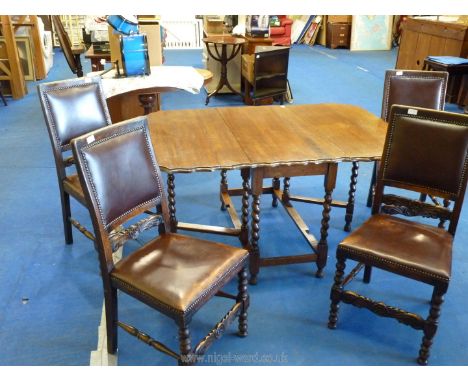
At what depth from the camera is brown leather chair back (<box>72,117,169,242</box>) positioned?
158 cm

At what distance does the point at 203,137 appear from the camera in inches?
→ 89.7

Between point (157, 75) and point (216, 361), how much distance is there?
7.51 ft

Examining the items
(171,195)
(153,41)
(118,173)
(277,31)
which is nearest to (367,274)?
(171,195)

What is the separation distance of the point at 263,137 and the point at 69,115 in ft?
3.53

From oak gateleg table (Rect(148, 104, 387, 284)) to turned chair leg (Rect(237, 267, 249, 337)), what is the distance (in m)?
0.41

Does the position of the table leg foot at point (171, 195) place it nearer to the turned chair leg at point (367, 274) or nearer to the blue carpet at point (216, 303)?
the blue carpet at point (216, 303)

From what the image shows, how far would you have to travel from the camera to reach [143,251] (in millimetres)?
1789

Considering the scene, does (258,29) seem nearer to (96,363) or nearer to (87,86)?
(87,86)

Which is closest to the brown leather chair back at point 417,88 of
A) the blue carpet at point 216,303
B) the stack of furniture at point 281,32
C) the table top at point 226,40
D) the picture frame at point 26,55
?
the blue carpet at point 216,303

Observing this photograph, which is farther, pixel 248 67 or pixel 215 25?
pixel 215 25

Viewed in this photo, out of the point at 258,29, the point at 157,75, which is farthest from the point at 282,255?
the point at 258,29

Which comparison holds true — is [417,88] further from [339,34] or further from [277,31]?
[339,34]

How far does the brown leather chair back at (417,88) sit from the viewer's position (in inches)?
108

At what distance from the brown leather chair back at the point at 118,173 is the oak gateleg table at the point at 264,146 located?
5.5 inches
